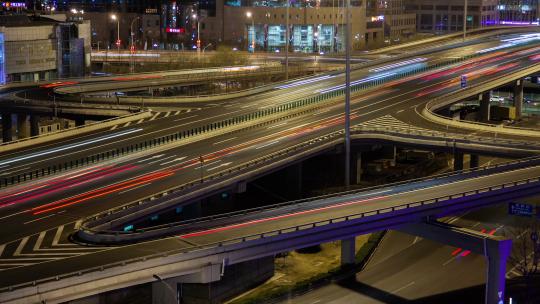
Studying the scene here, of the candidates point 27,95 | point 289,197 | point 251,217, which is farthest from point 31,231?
point 27,95

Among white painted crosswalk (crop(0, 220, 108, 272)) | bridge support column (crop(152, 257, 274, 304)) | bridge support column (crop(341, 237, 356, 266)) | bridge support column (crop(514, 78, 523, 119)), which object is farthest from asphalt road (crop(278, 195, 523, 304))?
bridge support column (crop(514, 78, 523, 119))

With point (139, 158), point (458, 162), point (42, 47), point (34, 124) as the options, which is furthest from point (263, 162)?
point (42, 47)

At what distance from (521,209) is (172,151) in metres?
27.1

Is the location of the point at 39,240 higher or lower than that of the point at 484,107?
lower

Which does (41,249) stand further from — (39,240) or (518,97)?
(518,97)

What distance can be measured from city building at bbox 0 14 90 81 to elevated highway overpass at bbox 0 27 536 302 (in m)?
34.1

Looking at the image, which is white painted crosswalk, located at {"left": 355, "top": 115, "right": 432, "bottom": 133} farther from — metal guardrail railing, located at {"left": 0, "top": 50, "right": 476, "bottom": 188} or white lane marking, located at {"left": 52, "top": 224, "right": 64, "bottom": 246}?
white lane marking, located at {"left": 52, "top": 224, "right": 64, "bottom": 246}

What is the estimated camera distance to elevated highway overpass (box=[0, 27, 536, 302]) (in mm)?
54625

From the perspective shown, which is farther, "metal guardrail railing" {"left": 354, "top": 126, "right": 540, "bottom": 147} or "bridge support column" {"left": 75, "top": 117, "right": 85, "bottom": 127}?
"bridge support column" {"left": 75, "top": 117, "right": 85, "bottom": 127}

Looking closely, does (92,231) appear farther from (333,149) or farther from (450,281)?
(333,149)

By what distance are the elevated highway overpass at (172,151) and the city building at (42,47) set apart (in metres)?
34.1

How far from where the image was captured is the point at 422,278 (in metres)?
56.0

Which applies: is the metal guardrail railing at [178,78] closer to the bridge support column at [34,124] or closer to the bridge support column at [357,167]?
the bridge support column at [34,124]

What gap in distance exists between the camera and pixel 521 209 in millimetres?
59656
